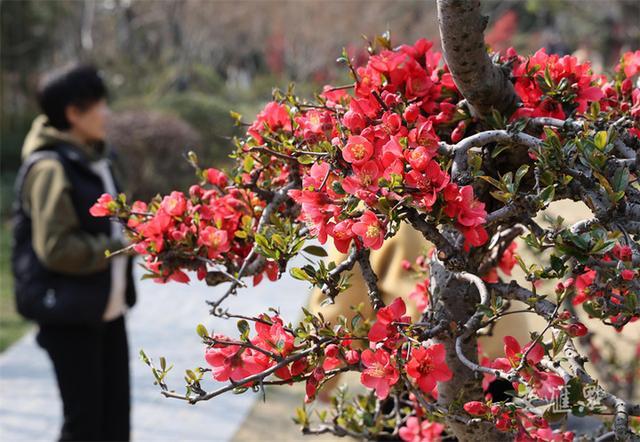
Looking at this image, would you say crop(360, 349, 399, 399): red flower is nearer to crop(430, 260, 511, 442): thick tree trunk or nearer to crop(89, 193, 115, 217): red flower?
crop(430, 260, 511, 442): thick tree trunk

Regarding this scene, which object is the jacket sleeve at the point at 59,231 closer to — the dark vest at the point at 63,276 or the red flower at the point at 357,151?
the dark vest at the point at 63,276

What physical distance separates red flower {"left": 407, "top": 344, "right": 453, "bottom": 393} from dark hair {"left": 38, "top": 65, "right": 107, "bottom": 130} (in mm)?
2652

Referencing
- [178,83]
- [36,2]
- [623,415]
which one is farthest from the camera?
[178,83]

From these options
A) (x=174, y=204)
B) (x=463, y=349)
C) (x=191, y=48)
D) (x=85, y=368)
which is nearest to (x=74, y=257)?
(x=85, y=368)

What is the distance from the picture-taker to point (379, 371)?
45.0 inches

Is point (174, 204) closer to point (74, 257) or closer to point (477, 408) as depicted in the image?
point (477, 408)

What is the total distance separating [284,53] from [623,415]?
972 inches

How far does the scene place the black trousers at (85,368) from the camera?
125 inches

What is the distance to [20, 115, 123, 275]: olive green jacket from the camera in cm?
310

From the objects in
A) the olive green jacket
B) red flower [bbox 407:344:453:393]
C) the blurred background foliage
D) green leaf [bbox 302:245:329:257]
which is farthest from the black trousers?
red flower [bbox 407:344:453:393]

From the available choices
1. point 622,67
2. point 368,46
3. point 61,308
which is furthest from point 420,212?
point 61,308

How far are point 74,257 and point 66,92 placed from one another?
0.77 metres

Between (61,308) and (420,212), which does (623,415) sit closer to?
(420,212)

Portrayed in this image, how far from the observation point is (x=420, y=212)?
3.57ft
